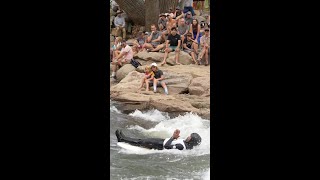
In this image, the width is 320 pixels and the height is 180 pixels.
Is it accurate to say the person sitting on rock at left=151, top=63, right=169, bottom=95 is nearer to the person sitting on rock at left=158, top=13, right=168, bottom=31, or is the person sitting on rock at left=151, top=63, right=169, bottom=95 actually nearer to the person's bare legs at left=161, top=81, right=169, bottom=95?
the person's bare legs at left=161, top=81, right=169, bottom=95

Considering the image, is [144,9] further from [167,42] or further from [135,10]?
[167,42]

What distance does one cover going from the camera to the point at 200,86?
759cm

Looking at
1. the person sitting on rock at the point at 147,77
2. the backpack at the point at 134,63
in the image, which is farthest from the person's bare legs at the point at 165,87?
the backpack at the point at 134,63

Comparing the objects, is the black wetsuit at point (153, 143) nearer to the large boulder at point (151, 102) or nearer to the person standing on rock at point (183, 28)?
the large boulder at point (151, 102)

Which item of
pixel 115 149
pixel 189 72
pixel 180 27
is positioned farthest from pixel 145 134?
pixel 180 27

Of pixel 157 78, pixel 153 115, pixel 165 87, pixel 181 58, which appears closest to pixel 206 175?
pixel 153 115

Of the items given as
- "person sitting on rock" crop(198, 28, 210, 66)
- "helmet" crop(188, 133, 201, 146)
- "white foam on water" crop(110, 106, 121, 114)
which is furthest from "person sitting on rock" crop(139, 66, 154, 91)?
"helmet" crop(188, 133, 201, 146)

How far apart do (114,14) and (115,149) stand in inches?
68.6

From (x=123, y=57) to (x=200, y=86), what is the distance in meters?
1.06

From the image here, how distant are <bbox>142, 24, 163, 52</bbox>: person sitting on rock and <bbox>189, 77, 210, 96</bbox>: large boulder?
65cm

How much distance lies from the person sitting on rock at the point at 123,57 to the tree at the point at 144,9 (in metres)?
0.39

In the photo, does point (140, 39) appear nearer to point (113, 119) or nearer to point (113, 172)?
point (113, 119)

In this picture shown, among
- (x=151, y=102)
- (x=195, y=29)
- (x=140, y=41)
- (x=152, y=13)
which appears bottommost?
(x=151, y=102)

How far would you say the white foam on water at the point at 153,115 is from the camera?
24.8ft
